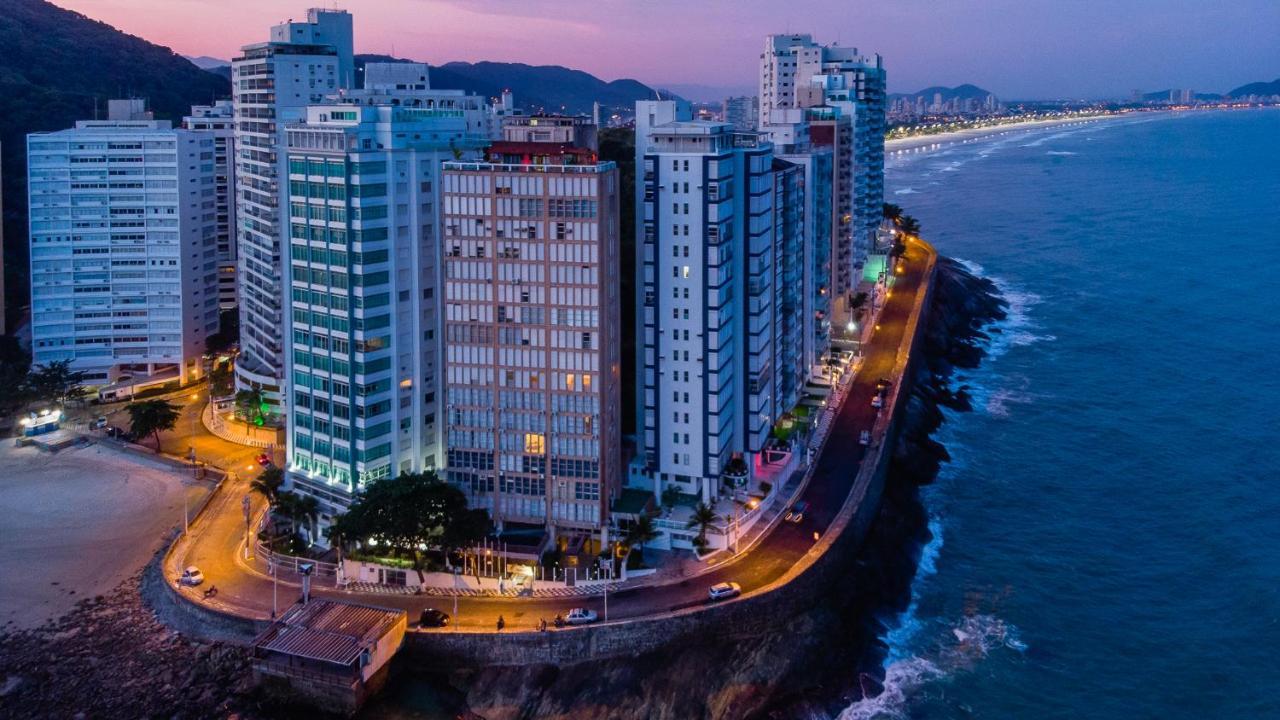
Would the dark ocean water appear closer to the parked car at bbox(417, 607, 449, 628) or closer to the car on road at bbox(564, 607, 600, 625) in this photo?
the car on road at bbox(564, 607, 600, 625)

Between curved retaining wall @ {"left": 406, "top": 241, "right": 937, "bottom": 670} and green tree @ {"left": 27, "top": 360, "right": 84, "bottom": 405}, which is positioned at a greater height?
green tree @ {"left": 27, "top": 360, "right": 84, "bottom": 405}

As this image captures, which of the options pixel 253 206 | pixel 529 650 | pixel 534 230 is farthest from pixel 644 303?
pixel 253 206

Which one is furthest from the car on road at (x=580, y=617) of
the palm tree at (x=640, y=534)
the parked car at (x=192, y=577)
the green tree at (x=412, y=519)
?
the parked car at (x=192, y=577)

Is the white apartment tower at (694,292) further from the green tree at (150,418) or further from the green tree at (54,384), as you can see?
the green tree at (54,384)

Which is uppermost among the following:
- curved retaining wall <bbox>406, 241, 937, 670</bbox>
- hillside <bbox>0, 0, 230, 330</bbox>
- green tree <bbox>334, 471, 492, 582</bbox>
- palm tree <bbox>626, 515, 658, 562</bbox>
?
hillside <bbox>0, 0, 230, 330</bbox>

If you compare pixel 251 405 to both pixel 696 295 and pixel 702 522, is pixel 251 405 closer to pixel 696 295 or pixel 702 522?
pixel 696 295

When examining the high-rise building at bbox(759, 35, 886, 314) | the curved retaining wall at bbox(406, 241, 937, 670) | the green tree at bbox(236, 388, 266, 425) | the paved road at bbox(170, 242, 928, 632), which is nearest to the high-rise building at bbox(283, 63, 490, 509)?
the paved road at bbox(170, 242, 928, 632)

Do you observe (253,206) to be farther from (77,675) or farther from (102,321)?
(77,675)
